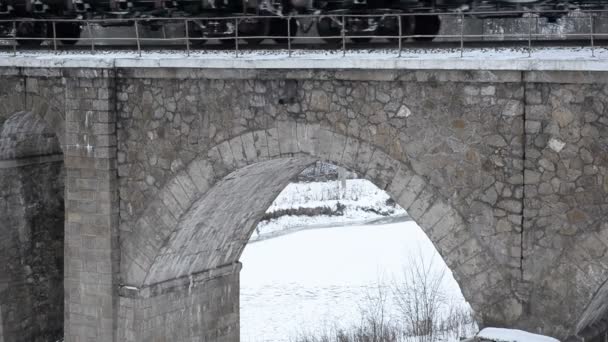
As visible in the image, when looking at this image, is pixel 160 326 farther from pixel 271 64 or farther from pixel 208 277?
pixel 271 64

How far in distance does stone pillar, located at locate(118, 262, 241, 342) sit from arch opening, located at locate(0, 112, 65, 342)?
310 cm

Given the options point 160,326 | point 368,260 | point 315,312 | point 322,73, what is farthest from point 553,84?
point 368,260

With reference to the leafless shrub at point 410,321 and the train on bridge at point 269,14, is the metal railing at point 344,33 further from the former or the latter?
the leafless shrub at point 410,321

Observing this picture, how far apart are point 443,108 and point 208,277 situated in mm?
5361

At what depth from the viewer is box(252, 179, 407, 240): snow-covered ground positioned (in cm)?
2878

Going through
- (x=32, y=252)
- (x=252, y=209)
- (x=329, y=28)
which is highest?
(x=329, y=28)

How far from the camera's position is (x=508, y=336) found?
909 centimetres

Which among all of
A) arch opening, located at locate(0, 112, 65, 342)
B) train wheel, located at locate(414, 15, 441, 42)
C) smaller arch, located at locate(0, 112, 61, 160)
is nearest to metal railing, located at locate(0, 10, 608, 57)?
train wheel, located at locate(414, 15, 441, 42)

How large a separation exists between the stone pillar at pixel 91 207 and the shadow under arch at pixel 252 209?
0.32 m

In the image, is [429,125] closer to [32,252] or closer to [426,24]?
[426,24]

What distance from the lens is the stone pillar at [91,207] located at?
11.9 meters

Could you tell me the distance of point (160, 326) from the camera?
41.3 feet

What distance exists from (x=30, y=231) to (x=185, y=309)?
131 inches

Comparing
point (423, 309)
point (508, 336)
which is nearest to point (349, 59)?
point (508, 336)
